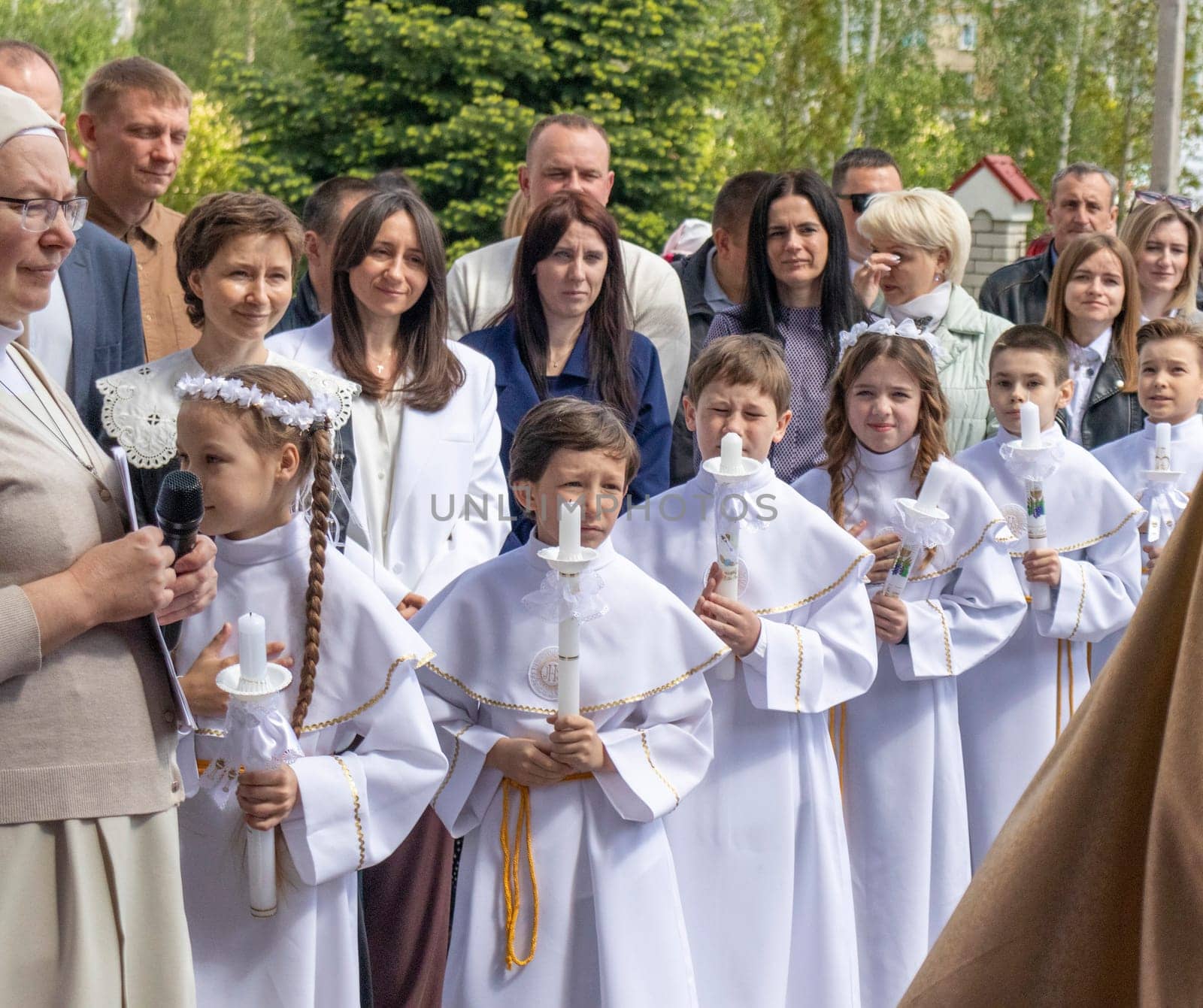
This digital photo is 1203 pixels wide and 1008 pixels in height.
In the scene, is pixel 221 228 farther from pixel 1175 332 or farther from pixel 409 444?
pixel 1175 332

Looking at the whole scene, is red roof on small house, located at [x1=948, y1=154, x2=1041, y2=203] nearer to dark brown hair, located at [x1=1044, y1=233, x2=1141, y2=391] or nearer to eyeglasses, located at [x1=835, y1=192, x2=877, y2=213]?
eyeglasses, located at [x1=835, y1=192, x2=877, y2=213]

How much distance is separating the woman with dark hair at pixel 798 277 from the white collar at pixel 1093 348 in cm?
100

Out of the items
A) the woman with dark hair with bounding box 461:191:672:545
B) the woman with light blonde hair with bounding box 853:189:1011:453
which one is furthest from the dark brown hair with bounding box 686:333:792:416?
the woman with light blonde hair with bounding box 853:189:1011:453

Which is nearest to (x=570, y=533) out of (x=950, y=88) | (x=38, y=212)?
(x=38, y=212)

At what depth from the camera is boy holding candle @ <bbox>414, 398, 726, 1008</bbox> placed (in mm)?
3863

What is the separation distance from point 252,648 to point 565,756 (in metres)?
0.89

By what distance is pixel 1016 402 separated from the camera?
5355 millimetres

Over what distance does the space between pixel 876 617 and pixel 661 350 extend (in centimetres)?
175

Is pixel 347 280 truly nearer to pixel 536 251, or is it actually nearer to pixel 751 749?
pixel 536 251

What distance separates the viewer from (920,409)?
5.01 meters

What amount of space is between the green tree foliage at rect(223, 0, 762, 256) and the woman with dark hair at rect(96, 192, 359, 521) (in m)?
15.0

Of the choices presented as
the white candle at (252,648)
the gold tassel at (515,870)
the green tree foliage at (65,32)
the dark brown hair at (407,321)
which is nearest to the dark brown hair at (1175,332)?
the dark brown hair at (407,321)

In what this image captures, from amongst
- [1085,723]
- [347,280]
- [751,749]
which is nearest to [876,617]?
[751,749]

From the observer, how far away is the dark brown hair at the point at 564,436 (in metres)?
3.99
